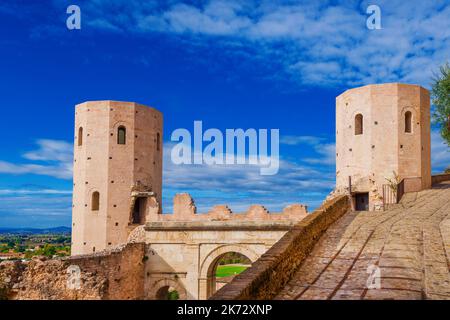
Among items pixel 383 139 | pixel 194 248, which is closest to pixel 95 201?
pixel 194 248

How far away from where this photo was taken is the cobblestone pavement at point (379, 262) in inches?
261

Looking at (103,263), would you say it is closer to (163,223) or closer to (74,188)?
(163,223)

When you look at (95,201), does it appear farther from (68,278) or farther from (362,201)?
(362,201)

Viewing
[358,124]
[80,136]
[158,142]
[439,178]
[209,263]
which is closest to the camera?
[209,263]

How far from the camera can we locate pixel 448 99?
2584 cm

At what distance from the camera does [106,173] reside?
905 inches

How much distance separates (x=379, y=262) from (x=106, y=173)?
17.2m

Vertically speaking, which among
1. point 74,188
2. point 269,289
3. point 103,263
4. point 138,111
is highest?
point 138,111

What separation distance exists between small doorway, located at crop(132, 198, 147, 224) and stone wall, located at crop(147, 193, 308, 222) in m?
1.65

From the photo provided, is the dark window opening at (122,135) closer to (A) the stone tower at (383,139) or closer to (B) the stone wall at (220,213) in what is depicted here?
(B) the stone wall at (220,213)

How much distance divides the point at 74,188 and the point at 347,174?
13.7 metres

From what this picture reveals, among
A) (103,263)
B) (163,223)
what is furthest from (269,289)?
(163,223)
